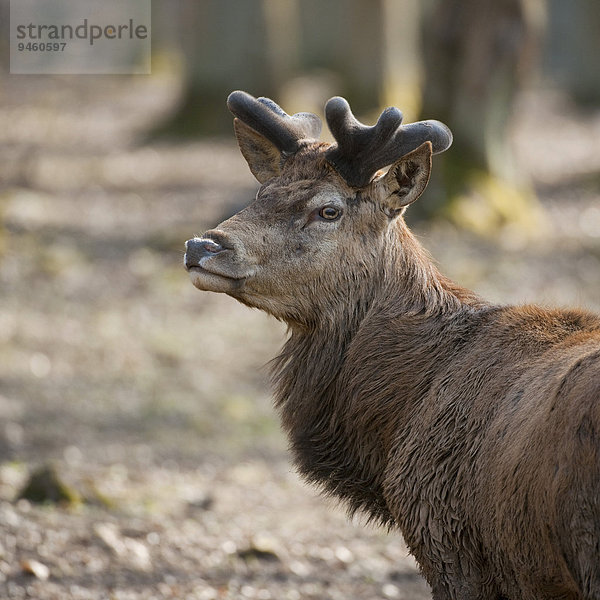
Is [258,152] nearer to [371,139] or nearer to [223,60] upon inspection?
[371,139]

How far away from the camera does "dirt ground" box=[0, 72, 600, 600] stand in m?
7.52

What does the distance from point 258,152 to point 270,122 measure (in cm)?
32

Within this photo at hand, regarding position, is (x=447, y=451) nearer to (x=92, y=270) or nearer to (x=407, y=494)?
(x=407, y=494)

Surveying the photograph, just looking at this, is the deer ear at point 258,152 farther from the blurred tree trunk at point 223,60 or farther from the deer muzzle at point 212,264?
the blurred tree trunk at point 223,60

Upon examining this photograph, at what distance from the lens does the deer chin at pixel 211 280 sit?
5629 millimetres

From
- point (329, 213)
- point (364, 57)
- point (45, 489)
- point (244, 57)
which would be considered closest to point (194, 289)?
point (45, 489)

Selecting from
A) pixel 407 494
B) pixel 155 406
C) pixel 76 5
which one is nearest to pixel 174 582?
pixel 407 494

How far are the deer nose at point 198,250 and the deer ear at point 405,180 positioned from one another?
42.6 inches

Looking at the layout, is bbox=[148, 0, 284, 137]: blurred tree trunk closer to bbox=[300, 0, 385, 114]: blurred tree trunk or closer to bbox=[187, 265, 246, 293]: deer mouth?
bbox=[300, 0, 385, 114]: blurred tree trunk

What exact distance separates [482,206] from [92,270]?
5967mm

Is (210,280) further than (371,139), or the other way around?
(371,139)

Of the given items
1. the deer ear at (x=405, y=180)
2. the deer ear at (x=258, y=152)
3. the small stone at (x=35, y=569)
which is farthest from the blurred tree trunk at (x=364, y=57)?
the small stone at (x=35, y=569)

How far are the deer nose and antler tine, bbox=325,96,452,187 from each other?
37.3 inches

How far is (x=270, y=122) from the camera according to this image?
639 centimetres
